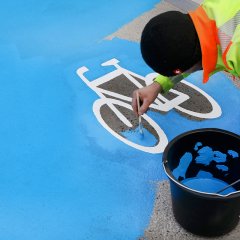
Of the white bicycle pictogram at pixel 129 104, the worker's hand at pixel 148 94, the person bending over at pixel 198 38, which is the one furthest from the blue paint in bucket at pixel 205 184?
the person bending over at pixel 198 38

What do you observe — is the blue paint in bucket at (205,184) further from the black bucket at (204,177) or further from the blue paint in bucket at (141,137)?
the blue paint in bucket at (141,137)

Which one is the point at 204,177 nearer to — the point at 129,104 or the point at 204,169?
the point at 204,169

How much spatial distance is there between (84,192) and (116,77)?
67 centimetres

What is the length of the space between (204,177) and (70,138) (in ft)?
1.73

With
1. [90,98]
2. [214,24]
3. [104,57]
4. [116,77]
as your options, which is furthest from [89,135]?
[214,24]

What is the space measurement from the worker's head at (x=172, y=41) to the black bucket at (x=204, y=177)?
0.84ft

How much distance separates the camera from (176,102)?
5.48 feet

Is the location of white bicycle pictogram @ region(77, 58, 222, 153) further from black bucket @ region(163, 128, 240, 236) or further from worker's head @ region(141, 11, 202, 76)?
worker's head @ region(141, 11, 202, 76)

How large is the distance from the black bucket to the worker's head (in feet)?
0.84

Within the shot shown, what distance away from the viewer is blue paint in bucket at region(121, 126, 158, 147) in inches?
58.6

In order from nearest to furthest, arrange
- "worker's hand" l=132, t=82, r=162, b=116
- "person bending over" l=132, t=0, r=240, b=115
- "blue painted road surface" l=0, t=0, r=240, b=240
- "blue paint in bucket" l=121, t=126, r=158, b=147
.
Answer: "person bending over" l=132, t=0, r=240, b=115 → "blue painted road surface" l=0, t=0, r=240, b=240 → "worker's hand" l=132, t=82, r=162, b=116 → "blue paint in bucket" l=121, t=126, r=158, b=147

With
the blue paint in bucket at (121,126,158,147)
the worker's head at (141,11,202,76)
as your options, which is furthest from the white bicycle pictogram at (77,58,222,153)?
the worker's head at (141,11,202,76)

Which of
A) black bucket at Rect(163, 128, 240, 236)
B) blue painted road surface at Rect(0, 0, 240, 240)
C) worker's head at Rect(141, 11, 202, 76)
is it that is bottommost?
blue painted road surface at Rect(0, 0, 240, 240)

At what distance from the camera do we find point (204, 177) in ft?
4.48
